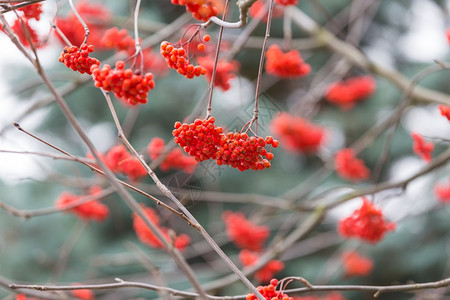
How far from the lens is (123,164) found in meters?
2.10

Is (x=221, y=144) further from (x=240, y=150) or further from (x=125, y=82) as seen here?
(x=125, y=82)

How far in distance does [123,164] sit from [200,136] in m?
1.04

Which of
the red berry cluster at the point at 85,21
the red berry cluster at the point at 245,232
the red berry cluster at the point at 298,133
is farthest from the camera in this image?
the red berry cluster at the point at 298,133

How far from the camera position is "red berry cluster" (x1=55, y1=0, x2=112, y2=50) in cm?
268

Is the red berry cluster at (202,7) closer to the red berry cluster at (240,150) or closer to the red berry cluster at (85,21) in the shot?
the red berry cluster at (240,150)

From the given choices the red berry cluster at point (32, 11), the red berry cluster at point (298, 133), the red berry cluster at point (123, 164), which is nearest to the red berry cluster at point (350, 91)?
the red berry cluster at point (298, 133)

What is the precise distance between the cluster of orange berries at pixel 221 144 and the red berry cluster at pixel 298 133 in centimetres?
262

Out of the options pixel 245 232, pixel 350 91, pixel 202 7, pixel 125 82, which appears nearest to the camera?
pixel 125 82

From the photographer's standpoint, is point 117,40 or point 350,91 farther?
point 350,91

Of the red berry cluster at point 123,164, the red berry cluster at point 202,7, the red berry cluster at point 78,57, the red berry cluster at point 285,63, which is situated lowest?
the red berry cluster at point 78,57

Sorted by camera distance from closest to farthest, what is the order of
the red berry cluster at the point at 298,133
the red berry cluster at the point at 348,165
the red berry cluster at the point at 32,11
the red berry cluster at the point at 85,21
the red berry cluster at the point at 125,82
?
the red berry cluster at the point at 125,82 < the red berry cluster at the point at 32,11 < the red berry cluster at the point at 85,21 < the red berry cluster at the point at 348,165 < the red berry cluster at the point at 298,133

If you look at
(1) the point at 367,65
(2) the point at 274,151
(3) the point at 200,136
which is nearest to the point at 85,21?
(1) the point at 367,65

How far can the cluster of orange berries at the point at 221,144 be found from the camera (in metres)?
1.13

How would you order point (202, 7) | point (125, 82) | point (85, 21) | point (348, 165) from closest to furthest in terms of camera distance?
point (125, 82), point (202, 7), point (85, 21), point (348, 165)
